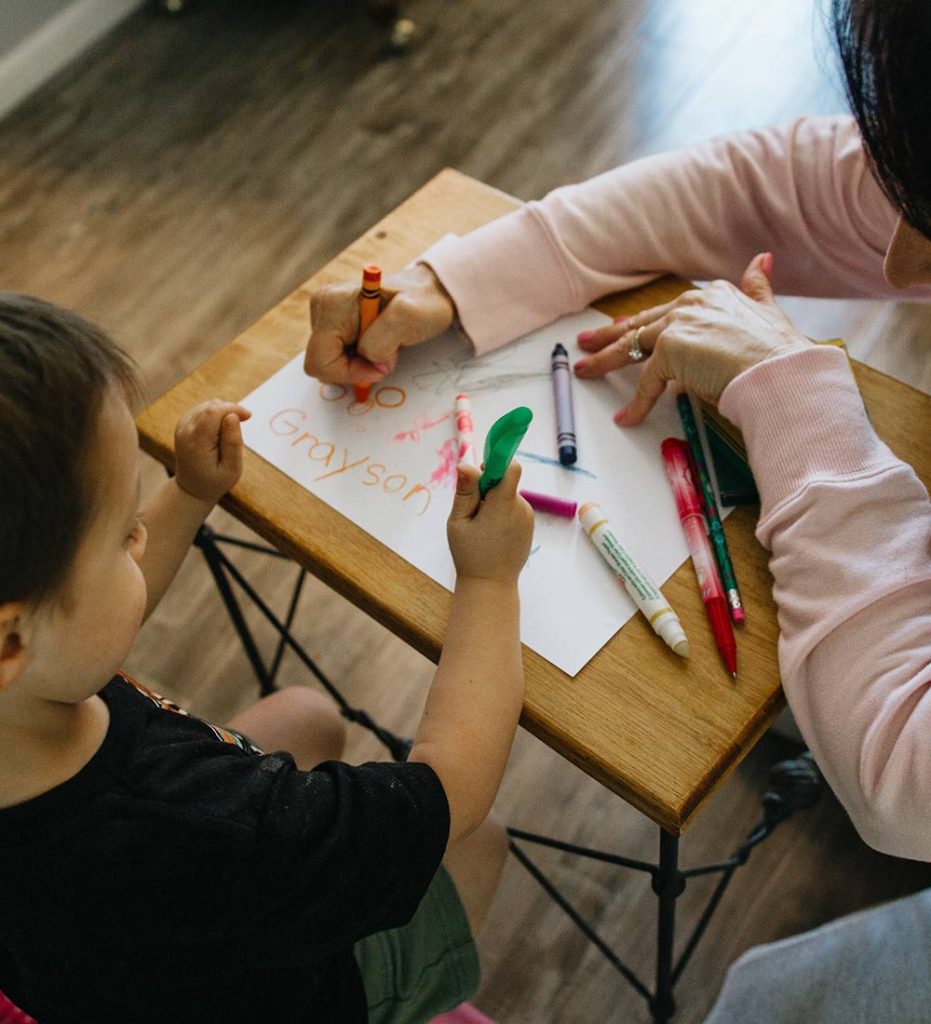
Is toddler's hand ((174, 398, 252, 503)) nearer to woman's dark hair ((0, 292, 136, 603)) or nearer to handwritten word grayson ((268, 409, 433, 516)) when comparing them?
handwritten word grayson ((268, 409, 433, 516))

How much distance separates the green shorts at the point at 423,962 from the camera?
2.58ft

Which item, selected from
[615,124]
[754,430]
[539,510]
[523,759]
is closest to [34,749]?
[539,510]

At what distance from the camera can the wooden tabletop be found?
668 mm

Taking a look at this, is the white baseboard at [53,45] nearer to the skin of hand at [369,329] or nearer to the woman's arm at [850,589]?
the skin of hand at [369,329]

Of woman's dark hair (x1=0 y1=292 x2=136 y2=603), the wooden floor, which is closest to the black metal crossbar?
the wooden floor

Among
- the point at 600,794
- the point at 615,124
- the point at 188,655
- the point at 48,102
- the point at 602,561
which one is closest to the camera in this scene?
the point at 602,561

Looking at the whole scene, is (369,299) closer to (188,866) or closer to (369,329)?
(369,329)

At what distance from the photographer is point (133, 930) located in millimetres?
584

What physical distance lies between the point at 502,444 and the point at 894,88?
309 millimetres

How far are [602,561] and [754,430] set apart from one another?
0.46 feet

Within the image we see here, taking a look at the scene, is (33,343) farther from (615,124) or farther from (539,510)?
(615,124)

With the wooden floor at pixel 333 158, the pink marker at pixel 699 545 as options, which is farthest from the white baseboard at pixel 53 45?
the pink marker at pixel 699 545

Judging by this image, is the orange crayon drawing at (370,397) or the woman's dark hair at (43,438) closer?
the woman's dark hair at (43,438)

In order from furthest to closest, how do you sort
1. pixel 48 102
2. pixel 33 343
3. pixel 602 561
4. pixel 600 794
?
1. pixel 48 102
2. pixel 600 794
3. pixel 602 561
4. pixel 33 343
